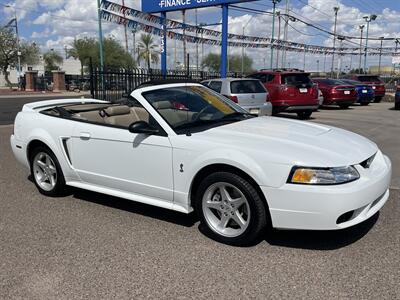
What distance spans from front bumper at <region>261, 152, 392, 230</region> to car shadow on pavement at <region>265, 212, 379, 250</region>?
37 centimetres

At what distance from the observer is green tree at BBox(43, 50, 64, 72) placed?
8646cm

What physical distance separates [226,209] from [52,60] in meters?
91.5

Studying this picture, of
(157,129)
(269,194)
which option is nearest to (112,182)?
(157,129)

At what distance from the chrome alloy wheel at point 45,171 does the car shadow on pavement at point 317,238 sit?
2998 mm

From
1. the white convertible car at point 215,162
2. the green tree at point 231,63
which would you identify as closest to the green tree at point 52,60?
the green tree at point 231,63

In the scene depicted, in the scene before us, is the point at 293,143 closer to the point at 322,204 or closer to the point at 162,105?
the point at 322,204

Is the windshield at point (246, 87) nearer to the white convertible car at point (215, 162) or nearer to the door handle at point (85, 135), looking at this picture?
the white convertible car at point (215, 162)

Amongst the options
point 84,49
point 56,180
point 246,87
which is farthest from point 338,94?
point 84,49

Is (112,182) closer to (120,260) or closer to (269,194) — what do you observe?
(120,260)

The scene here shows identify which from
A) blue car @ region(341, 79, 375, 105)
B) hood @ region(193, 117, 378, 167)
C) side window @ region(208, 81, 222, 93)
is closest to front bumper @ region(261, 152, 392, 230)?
hood @ region(193, 117, 378, 167)

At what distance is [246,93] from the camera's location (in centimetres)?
1184

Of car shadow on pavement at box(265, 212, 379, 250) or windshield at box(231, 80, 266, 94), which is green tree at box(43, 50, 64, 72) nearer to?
windshield at box(231, 80, 266, 94)

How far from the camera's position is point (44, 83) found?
43.2m

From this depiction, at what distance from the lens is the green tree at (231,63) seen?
83988 millimetres
